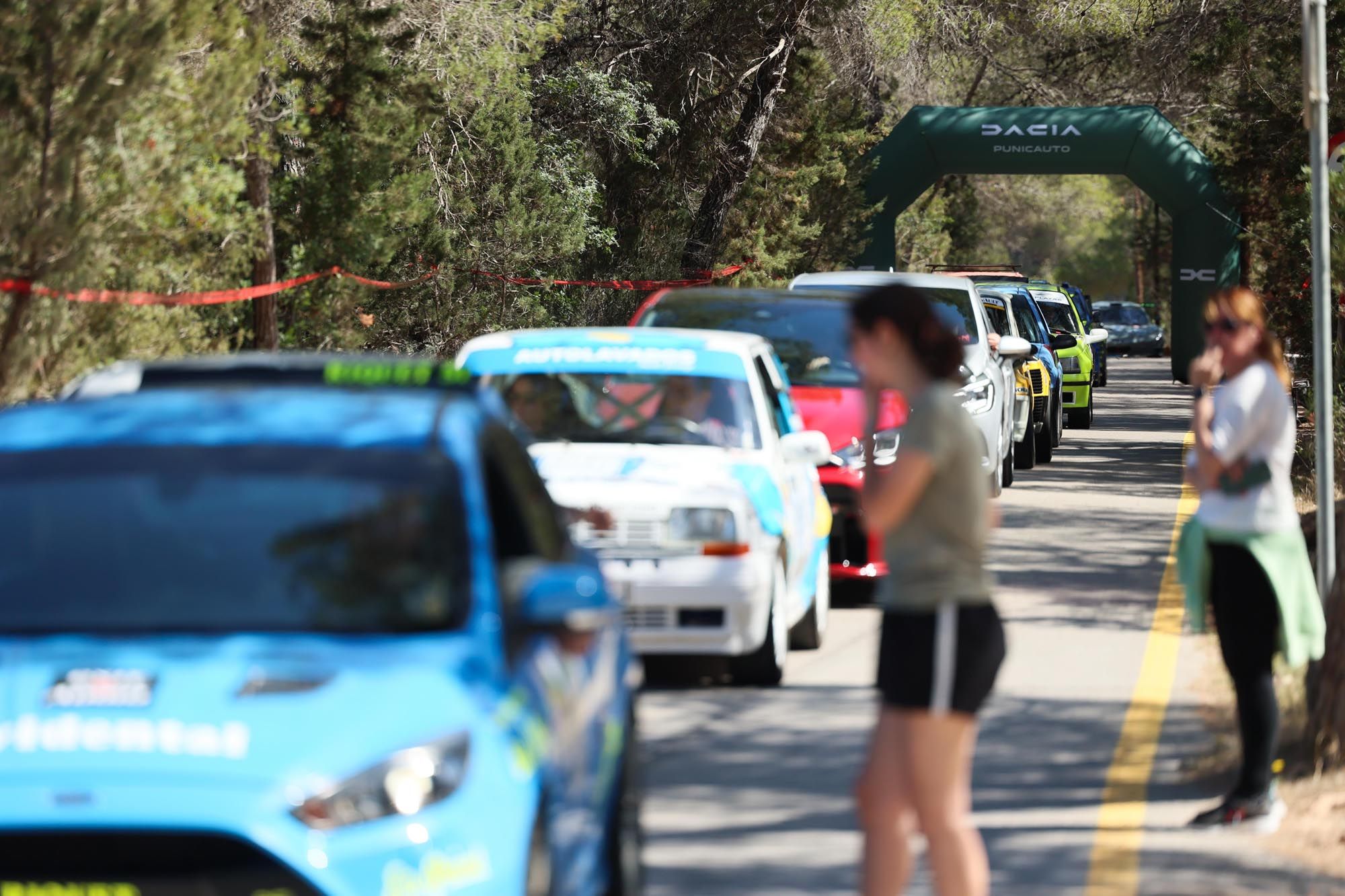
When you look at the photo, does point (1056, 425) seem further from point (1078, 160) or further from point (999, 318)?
point (1078, 160)

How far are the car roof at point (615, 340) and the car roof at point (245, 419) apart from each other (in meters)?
4.69

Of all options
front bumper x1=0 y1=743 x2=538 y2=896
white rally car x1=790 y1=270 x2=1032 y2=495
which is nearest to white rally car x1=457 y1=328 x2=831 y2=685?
front bumper x1=0 y1=743 x2=538 y2=896

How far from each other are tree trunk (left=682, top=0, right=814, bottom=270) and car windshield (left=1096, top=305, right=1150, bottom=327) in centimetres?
3649

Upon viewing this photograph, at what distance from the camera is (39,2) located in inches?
463

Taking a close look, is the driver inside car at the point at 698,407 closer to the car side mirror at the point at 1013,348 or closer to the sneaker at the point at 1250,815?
the sneaker at the point at 1250,815

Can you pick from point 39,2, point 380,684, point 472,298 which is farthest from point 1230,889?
point 472,298

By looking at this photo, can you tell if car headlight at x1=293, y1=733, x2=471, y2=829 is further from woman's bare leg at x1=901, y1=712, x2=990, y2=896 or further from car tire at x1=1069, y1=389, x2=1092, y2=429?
car tire at x1=1069, y1=389, x2=1092, y2=429

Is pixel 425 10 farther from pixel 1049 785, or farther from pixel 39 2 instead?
pixel 1049 785

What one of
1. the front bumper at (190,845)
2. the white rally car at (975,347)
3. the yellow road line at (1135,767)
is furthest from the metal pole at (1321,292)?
the white rally car at (975,347)

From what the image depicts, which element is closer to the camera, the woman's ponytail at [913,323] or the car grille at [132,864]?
the car grille at [132,864]

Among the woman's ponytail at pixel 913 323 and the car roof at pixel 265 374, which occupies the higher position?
→ the woman's ponytail at pixel 913 323

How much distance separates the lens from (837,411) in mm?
12719

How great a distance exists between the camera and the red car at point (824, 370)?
12266 mm

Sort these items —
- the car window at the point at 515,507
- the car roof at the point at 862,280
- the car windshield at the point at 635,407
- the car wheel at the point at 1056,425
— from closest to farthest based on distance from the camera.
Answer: the car window at the point at 515,507
the car windshield at the point at 635,407
the car roof at the point at 862,280
the car wheel at the point at 1056,425
